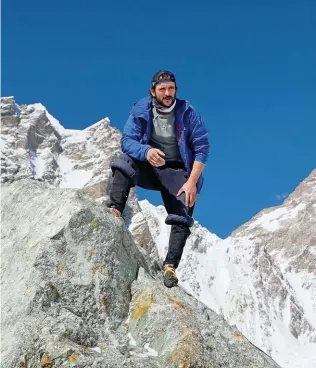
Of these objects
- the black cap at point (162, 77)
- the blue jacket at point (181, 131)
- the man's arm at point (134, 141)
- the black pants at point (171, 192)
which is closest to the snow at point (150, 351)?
the black pants at point (171, 192)

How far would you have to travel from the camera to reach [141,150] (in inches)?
282

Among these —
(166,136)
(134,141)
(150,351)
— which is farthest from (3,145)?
(150,351)

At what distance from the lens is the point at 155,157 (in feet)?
23.1

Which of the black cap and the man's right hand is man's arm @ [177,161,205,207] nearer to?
the man's right hand

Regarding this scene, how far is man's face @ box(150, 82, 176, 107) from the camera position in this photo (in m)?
7.41

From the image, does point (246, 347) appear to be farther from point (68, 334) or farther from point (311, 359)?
point (311, 359)

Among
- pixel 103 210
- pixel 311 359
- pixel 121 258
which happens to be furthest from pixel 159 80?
pixel 311 359

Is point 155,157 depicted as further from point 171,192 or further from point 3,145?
point 3,145

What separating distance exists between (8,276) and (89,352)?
158 cm

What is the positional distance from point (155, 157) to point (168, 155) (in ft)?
2.01

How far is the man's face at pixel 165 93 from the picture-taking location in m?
7.41

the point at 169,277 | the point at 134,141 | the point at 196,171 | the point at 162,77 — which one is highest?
the point at 162,77

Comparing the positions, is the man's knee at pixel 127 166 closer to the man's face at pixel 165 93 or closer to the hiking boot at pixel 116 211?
the hiking boot at pixel 116 211

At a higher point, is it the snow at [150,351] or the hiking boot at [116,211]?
the hiking boot at [116,211]
